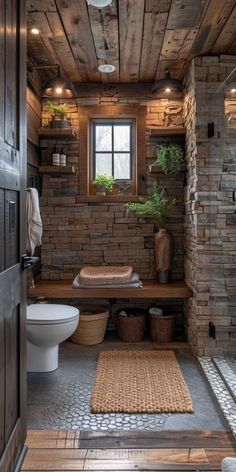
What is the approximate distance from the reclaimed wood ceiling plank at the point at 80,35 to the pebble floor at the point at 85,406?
99.8 inches

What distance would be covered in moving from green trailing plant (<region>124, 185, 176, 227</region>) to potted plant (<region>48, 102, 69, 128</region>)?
3.30 feet

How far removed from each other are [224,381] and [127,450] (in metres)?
0.95

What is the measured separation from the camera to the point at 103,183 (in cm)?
352

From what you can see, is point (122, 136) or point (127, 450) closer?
point (127, 450)

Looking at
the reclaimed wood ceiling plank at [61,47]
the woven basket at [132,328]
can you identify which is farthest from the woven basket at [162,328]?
the reclaimed wood ceiling plank at [61,47]

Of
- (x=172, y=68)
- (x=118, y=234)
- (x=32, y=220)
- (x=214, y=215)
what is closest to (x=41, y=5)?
(x=172, y=68)

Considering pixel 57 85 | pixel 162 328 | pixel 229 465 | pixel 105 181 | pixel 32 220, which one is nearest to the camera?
pixel 229 465

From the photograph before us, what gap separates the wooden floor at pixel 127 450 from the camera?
1663 mm

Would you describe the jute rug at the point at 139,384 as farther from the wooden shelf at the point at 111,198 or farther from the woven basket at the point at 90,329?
the wooden shelf at the point at 111,198

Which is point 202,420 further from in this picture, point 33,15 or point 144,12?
point 33,15

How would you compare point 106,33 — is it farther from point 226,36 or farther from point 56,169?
point 56,169

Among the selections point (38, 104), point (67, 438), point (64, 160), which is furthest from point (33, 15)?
point (67, 438)

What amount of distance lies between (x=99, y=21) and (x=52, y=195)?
1.68 m

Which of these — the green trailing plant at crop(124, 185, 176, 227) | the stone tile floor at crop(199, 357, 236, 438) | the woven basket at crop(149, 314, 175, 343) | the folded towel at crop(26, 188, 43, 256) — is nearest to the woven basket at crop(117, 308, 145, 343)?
the woven basket at crop(149, 314, 175, 343)
